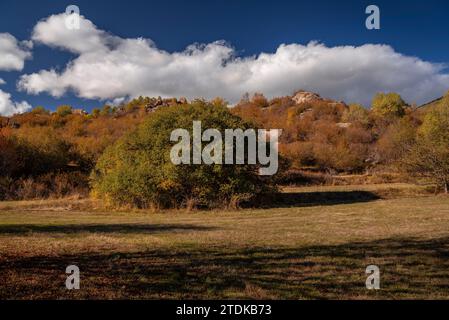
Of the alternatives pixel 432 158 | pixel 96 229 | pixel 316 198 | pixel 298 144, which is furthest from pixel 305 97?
pixel 96 229

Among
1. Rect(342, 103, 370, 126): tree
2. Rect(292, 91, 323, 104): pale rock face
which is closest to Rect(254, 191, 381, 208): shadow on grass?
Rect(342, 103, 370, 126): tree

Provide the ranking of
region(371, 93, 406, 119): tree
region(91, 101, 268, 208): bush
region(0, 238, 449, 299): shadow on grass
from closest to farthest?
1. region(0, 238, 449, 299): shadow on grass
2. region(91, 101, 268, 208): bush
3. region(371, 93, 406, 119): tree

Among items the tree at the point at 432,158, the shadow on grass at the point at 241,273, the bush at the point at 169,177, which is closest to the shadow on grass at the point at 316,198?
the bush at the point at 169,177

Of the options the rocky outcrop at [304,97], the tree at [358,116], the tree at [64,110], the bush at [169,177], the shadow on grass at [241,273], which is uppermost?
the rocky outcrop at [304,97]

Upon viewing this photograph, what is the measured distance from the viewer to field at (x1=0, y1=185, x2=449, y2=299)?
26.3 ft

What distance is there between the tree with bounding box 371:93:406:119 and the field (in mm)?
109655

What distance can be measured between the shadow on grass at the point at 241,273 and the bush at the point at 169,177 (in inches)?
638

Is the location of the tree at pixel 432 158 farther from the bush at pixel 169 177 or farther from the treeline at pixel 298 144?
the bush at pixel 169 177

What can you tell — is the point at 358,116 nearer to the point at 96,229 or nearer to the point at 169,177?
the point at 169,177

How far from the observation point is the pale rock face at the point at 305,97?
158500 millimetres

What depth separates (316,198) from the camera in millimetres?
35562

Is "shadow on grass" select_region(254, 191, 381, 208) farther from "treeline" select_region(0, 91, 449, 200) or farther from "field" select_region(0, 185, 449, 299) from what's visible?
"field" select_region(0, 185, 449, 299)

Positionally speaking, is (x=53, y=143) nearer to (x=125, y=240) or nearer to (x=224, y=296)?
(x=125, y=240)
